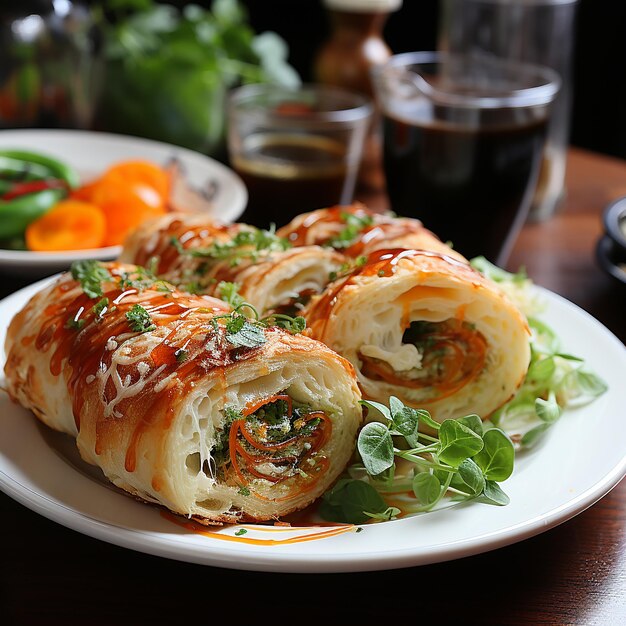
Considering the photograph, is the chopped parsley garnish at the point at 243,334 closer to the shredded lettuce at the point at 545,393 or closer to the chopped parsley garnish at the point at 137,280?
the chopped parsley garnish at the point at 137,280

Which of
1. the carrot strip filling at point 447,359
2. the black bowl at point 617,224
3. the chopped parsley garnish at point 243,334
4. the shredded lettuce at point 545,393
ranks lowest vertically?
the black bowl at point 617,224

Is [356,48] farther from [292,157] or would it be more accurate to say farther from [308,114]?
[292,157]

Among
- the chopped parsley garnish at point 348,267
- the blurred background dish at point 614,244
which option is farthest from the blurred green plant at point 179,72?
the chopped parsley garnish at point 348,267

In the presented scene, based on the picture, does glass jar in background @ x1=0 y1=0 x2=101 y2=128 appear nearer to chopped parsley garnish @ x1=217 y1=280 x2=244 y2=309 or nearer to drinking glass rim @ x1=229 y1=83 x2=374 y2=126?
drinking glass rim @ x1=229 y1=83 x2=374 y2=126

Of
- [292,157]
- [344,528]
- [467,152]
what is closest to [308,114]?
[292,157]

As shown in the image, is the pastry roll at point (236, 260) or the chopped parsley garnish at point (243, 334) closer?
the chopped parsley garnish at point (243, 334)

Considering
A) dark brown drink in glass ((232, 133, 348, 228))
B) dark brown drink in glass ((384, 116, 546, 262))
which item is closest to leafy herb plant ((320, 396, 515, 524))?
dark brown drink in glass ((384, 116, 546, 262))
